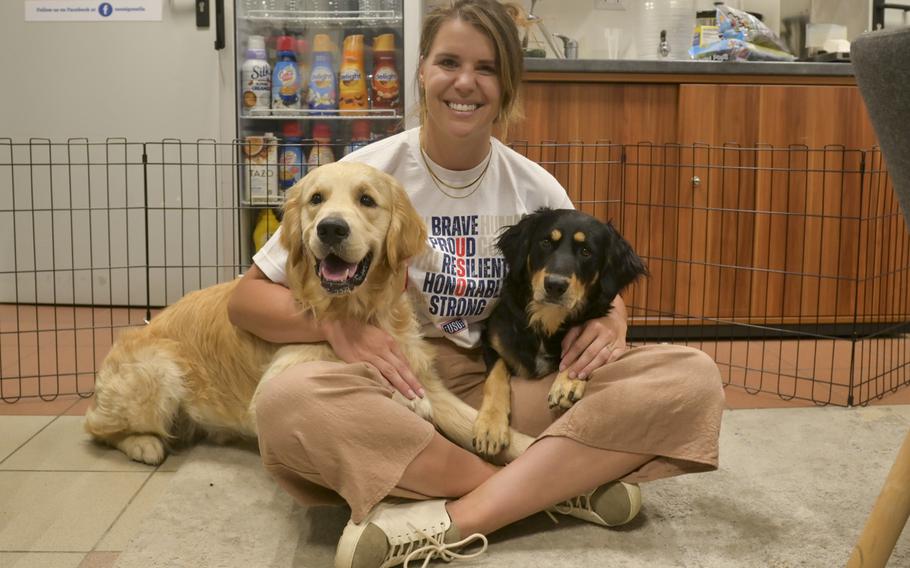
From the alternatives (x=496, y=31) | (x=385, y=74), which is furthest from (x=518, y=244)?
(x=385, y=74)

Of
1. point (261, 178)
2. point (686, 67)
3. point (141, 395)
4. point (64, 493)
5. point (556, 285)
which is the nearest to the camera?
point (556, 285)

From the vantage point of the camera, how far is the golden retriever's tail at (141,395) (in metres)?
2.38

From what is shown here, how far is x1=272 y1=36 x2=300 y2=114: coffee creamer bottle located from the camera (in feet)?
14.0

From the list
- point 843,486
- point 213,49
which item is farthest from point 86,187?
point 843,486

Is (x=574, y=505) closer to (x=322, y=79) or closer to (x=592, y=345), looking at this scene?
(x=592, y=345)

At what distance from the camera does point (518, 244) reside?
2090 mm

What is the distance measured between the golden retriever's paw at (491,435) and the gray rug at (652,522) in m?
0.18

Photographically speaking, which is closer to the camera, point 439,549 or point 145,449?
point 439,549

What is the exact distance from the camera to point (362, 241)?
6.04 feet

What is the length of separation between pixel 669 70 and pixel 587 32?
3.65 feet

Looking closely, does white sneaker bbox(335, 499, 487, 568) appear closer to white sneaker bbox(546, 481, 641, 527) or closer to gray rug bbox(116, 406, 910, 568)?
gray rug bbox(116, 406, 910, 568)

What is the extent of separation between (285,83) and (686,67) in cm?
186

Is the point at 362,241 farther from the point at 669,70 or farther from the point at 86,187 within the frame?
the point at 86,187

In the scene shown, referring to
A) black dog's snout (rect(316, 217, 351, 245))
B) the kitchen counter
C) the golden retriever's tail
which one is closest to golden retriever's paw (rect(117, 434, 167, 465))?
the golden retriever's tail
